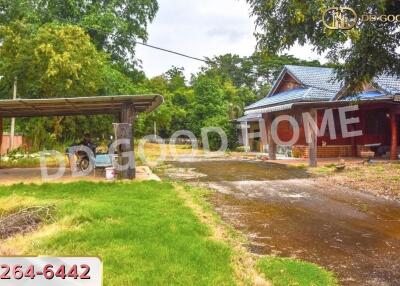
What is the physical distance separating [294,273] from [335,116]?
18406 millimetres

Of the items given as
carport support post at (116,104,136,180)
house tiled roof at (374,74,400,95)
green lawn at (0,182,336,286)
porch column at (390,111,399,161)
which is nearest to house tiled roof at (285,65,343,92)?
house tiled roof at (374,74,400,95)

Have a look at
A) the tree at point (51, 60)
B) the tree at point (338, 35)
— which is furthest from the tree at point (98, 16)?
the tree at point (338, 35)

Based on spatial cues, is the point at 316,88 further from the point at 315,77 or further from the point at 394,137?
the point at 394,137

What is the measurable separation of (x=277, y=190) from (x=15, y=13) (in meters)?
26.1

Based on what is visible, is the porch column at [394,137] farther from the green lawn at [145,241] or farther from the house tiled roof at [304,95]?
the green lawn at [145,241]

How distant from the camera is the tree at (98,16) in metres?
29.2

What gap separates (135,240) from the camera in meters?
5.93

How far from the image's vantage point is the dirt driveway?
5.35 meters

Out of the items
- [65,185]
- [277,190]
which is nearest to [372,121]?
[277,190]

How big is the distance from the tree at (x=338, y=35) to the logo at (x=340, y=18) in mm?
163

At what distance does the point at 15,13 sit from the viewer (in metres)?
29.6

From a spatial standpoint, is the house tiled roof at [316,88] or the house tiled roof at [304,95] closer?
the house tiled roof at [316,88]

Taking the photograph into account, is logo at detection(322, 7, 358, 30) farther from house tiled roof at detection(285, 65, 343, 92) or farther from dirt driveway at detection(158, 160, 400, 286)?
house tiled roof at detection(285, 65, 343, 92)

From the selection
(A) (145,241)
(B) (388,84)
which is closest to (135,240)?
(A) (145,241)
